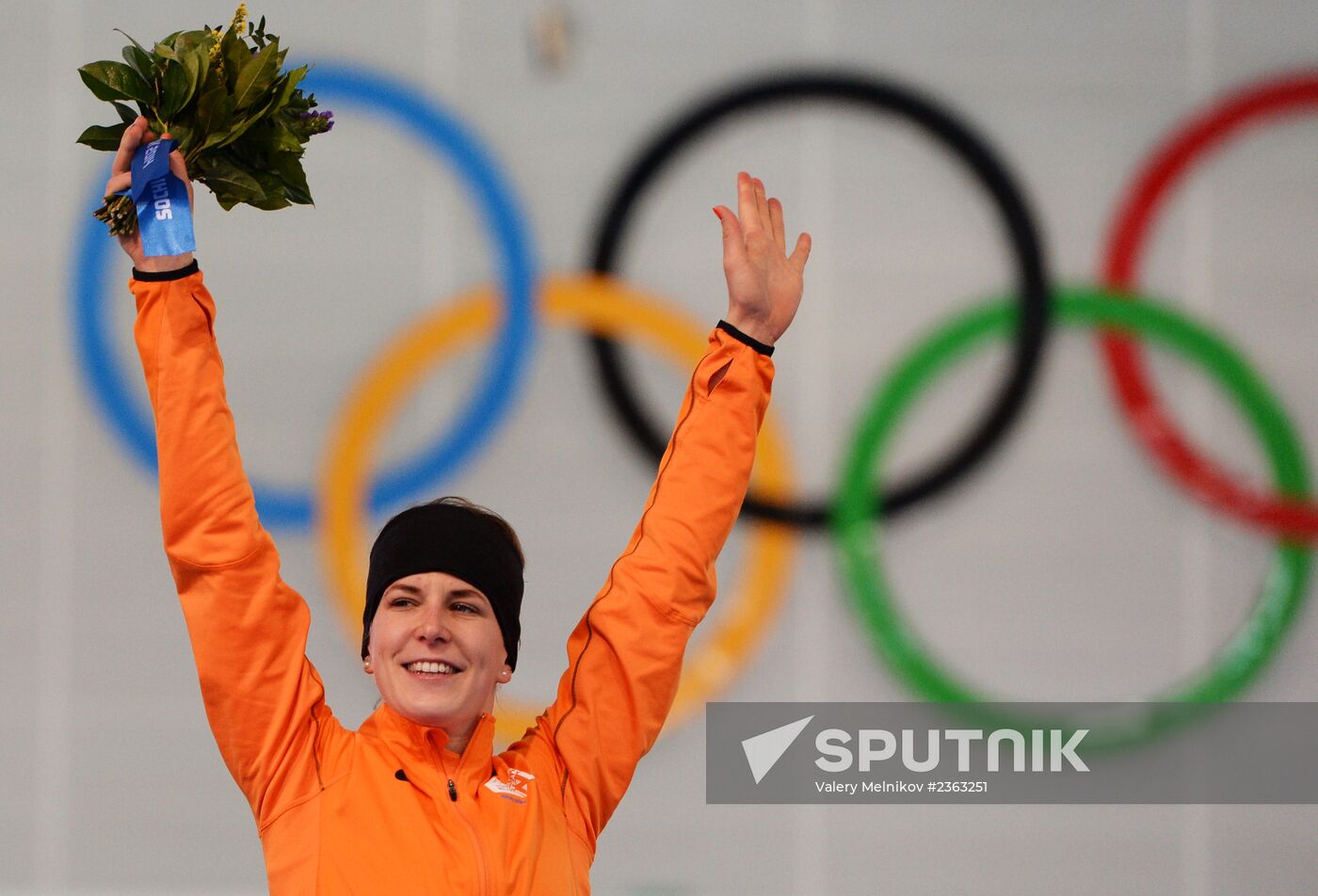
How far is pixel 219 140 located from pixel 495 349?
73.8 inches

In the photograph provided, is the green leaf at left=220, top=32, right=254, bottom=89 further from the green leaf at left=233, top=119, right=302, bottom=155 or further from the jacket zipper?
the jacket zipper

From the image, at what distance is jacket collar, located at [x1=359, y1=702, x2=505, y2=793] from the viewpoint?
173cm

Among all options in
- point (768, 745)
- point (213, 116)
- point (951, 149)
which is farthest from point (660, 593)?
point (951, 149)

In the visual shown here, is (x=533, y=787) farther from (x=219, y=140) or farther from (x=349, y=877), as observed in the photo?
(x=219, y=140)

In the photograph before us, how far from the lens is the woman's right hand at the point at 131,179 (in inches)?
65.0

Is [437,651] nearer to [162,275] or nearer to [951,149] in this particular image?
[162,275]

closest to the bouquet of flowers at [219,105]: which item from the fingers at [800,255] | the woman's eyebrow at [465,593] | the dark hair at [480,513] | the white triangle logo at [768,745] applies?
the dark hair at [480,513]

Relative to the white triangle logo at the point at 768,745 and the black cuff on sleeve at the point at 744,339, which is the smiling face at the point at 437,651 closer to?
the black cuff on sleeve at the point at 744,339

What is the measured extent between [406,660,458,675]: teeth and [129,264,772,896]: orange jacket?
0.07 m

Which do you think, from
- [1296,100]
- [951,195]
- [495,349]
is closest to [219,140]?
[495,349]

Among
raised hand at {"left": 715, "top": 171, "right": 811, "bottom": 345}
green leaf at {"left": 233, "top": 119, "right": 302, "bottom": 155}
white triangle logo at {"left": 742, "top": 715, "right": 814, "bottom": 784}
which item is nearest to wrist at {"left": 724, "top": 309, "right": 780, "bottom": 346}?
raised hand at {"left": 715, "top": 171, "right": 811, "bottom": 345}

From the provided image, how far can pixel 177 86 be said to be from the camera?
69.9 inches

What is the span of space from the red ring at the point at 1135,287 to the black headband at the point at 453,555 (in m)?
2.30

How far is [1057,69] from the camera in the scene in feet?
12.3
